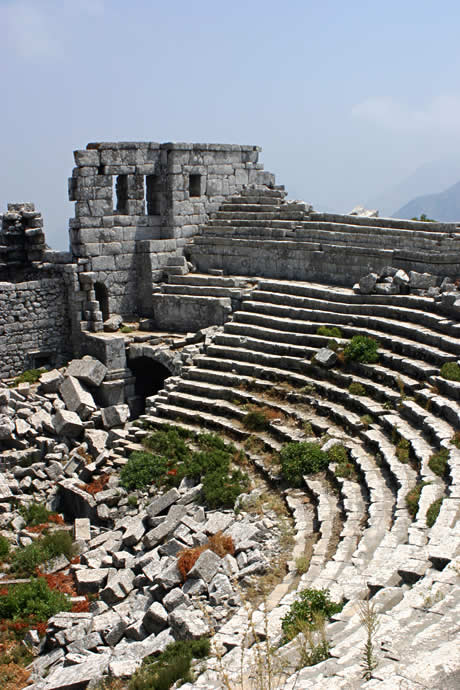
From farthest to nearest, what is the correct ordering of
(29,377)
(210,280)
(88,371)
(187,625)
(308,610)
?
(210,280)
(29,377)
(88,371)
(187,625)
(308,610)

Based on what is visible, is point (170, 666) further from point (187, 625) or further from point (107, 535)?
point (107, 535)

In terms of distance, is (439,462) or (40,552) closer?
(439,462)

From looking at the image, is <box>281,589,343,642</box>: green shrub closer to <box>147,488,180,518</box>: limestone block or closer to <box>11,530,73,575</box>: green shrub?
<box>147,488,180,518</box>: limestone block

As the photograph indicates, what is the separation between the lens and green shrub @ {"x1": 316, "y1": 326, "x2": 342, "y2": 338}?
18438 millimetres

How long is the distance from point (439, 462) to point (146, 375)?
37.0ft

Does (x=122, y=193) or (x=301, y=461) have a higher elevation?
(x=122, y=193)

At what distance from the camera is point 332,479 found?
45.8 ft

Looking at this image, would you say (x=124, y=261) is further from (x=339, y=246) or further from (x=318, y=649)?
(x=318, y=649)

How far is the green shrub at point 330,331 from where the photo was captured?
18.4 meters

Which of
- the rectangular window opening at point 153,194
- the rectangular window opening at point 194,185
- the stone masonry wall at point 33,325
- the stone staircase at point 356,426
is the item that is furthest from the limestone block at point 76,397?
the rectangular window opening at point 194,185

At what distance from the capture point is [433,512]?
35.3 ft

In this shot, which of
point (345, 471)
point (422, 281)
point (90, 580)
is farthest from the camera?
point (422, 281)

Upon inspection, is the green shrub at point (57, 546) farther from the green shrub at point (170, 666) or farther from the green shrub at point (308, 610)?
the green shrub at point (308, 610)

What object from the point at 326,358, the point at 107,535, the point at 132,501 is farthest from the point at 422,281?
the point at 107,535
